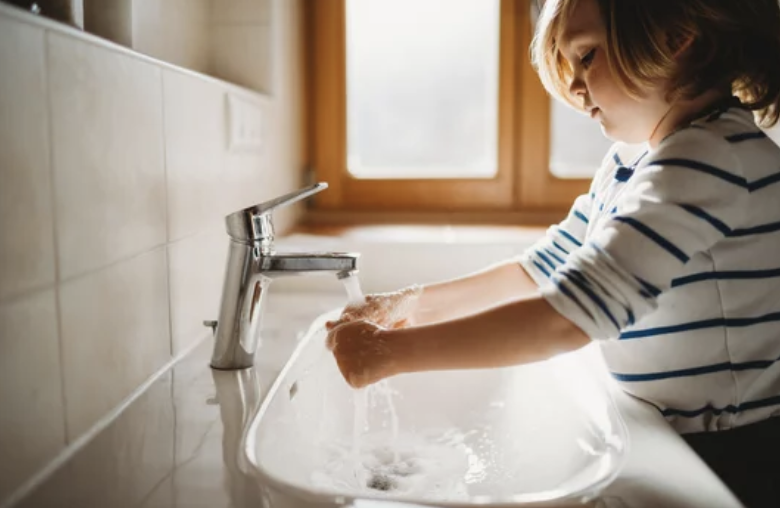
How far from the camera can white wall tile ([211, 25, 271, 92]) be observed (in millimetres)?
1406

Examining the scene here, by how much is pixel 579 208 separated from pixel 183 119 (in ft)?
1.69

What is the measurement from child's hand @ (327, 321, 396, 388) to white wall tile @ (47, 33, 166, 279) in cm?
24

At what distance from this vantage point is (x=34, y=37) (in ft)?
1.91

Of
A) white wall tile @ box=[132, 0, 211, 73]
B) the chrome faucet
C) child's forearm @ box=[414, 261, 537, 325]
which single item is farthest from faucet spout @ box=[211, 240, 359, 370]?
white wall tile @ box=[132, 0, 211, 73]

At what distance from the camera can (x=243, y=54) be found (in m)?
1.42

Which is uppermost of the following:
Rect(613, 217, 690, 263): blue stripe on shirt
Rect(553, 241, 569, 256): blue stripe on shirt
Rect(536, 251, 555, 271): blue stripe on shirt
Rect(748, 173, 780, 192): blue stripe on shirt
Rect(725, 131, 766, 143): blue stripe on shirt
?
Rect(725, 131, 766, 143): blue stripe on shirt

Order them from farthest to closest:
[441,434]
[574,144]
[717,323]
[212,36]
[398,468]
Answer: [574,144]
[212,36]
[441,434]
[398,468]
[717,323]

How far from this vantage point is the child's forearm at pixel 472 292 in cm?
101

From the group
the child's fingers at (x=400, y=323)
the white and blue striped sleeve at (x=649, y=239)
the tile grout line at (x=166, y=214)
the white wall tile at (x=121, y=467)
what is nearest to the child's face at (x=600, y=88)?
the white and blue striped sleeve at (x=649, y=239)

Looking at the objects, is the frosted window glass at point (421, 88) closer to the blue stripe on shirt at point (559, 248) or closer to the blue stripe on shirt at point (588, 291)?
the blue stripe on shirt at point (559, 248)

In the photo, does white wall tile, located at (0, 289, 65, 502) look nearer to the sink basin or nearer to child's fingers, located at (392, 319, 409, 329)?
the sink basin

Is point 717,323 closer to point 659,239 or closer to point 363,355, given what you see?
point 659,239

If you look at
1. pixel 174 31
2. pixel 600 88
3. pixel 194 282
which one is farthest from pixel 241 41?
pixel 600 88

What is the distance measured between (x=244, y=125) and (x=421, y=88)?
646 mm
